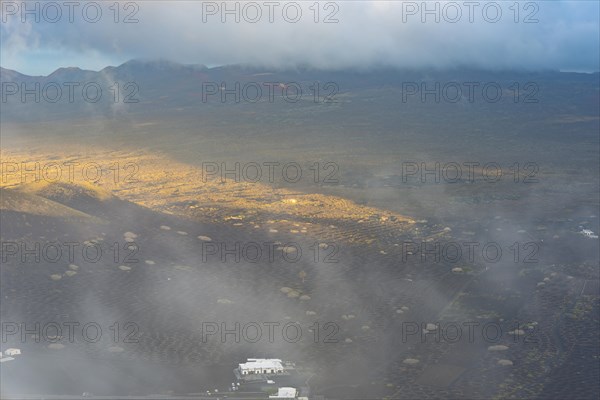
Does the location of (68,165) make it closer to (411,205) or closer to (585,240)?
(411,205)

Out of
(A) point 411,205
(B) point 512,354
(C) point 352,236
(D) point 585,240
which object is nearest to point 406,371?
(B) point 512,354

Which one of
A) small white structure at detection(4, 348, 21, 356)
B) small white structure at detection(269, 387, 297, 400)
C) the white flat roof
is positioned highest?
small white structure at detection(4, 348, 21, 356)

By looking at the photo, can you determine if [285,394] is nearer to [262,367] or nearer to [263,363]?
[262,367]

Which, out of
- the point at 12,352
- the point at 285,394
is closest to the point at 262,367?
the point at 285,394

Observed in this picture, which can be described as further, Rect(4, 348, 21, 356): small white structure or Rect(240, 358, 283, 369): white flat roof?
Rect(4, 348, 21, 356): small white structure

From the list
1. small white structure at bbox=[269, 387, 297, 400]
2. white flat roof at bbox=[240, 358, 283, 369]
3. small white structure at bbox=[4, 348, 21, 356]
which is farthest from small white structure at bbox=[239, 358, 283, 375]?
small white structure at bbox=[4, 348, 21, 356]

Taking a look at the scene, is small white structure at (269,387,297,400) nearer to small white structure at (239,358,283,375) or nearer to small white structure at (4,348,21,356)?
small white structure at (239,358,283,375)

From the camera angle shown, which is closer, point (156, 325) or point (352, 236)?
point (156, 325)
